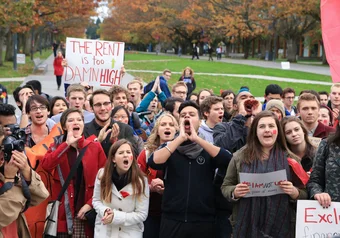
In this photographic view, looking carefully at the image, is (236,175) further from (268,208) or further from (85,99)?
(85,99)

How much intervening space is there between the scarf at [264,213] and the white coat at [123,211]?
96 cm

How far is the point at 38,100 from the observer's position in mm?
6613

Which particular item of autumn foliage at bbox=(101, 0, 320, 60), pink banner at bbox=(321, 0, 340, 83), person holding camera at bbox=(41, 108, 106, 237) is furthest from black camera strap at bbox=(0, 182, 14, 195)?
autumn foliage at bbox=(101, 0, 320, 60)

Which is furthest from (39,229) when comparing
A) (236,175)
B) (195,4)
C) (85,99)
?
(195,4)

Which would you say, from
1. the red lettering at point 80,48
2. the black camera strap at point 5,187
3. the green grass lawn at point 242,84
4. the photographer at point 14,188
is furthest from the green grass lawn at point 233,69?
the black camera strap at point 5,187

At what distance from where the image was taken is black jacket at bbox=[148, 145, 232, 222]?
5379 millimetres

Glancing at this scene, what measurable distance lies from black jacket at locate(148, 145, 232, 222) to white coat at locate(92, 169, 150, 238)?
226 mm

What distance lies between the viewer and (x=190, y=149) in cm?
543

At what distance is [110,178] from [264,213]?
1461 mm

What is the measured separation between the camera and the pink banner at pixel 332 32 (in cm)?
779

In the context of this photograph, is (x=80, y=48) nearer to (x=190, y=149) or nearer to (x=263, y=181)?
(x=190, y=149)

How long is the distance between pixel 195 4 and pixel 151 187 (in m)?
63.3

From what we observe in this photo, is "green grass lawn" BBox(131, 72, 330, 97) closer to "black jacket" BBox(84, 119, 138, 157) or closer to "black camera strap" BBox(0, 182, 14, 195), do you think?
"black jacket" BBox(84, 119, 138, 157)

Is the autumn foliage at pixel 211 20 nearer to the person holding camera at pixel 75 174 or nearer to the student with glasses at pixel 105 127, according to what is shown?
the student with glasses at pixel 105 127
